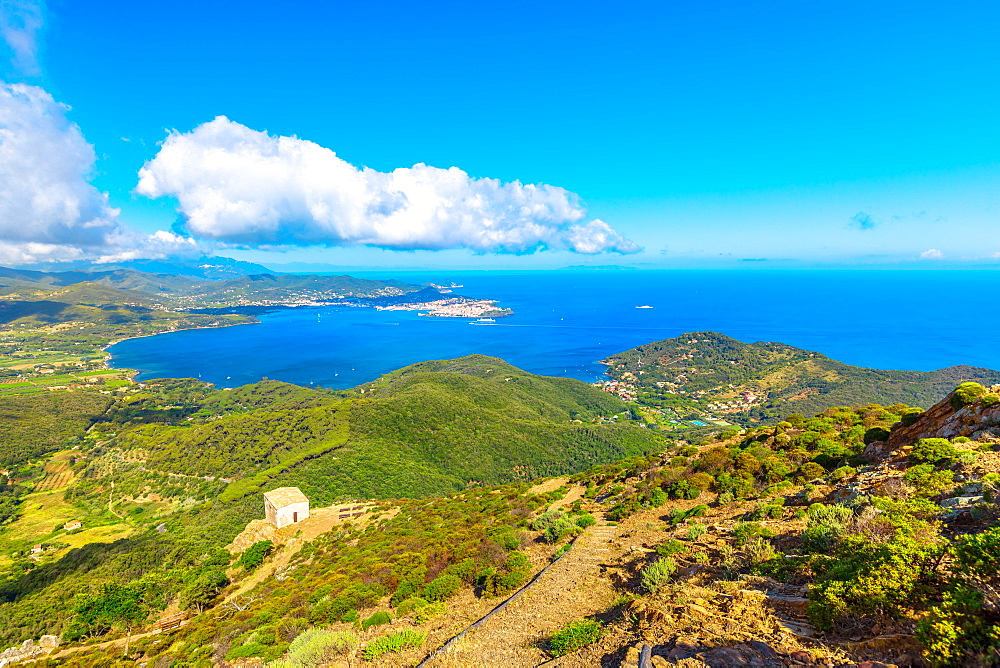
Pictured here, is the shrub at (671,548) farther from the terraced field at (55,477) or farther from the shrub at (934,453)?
the terraced field at (55,477)

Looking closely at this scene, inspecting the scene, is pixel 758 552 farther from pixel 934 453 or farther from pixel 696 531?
pixel 934 453

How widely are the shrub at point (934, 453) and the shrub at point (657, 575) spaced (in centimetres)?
826

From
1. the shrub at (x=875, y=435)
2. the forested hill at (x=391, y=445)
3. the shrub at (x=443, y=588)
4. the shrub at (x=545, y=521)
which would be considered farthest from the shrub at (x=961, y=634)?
the forested hill at (x=391, y=445)

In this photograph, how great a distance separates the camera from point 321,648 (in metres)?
10.2

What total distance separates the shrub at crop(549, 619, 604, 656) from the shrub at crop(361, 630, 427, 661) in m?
3.62

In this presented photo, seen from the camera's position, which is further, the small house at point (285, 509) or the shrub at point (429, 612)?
the small house at point (285, 509)

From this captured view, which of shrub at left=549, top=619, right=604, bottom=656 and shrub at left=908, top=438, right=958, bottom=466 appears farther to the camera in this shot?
shrub at left=908, top=438, right=958, bottom=466

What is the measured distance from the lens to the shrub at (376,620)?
12.3 metres

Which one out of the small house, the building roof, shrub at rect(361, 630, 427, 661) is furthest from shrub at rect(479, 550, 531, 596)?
the building roof

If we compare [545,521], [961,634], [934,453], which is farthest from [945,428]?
[545,521]

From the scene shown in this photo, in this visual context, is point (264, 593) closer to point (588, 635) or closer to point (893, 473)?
point (588, 635)

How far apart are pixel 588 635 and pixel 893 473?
1070 centimetres

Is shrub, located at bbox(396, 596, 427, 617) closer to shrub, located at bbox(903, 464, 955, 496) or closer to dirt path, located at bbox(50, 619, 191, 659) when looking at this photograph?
shrub, located at bbox(903, 464, 955, 496)

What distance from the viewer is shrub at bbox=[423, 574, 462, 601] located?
1335 centimetres
